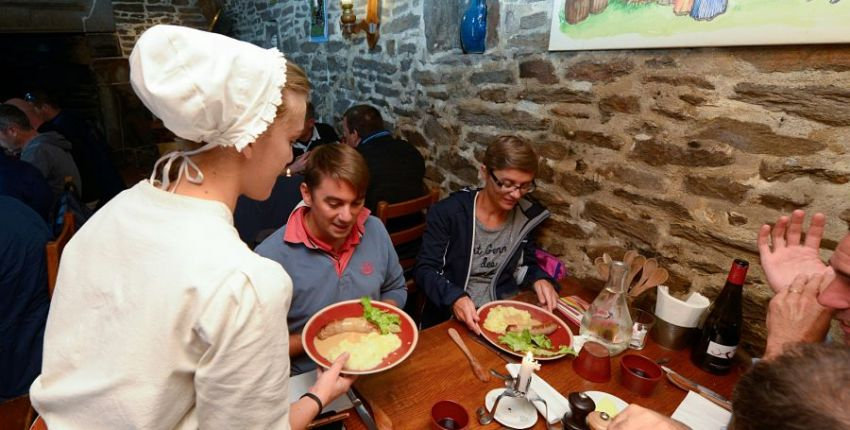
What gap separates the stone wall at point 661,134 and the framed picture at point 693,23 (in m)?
0.05

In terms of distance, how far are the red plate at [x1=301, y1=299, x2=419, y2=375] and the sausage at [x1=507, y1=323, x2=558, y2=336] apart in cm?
38

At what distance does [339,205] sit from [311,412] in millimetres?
758

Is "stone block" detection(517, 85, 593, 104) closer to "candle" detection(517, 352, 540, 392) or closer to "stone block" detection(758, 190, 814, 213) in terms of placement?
"stone block" detection(758, 190, 814, 213)

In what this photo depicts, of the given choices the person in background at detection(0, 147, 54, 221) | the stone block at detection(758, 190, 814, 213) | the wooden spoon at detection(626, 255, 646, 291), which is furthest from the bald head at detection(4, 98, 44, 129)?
the stone block at detection(758, 190, 814, 213)

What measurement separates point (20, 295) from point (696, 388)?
259cm

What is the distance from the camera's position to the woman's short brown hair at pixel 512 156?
1919mm

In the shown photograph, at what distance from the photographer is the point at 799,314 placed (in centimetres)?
119

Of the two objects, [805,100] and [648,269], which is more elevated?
[805,100]

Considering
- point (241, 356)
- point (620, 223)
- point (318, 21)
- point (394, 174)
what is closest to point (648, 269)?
point (620, 223)

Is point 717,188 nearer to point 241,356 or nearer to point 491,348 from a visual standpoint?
point 491,348

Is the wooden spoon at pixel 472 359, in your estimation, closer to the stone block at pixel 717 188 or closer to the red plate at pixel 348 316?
the red plate at pixel 348 316

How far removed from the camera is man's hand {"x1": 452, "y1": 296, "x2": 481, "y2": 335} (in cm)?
152

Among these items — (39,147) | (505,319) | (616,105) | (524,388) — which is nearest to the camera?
(524,388)

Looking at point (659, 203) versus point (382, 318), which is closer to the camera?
point (382, 318)
